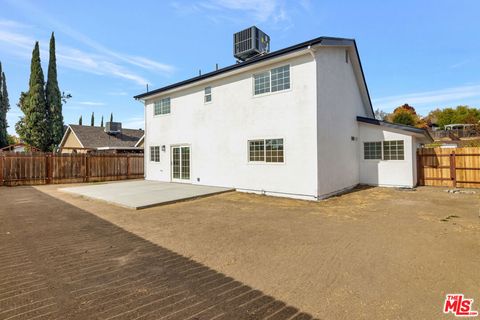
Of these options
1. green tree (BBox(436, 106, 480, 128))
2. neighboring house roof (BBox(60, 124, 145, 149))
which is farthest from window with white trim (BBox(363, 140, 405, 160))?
green tree (BBox(436, 106, 480, 128))

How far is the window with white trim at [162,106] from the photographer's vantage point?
1658 centimetres

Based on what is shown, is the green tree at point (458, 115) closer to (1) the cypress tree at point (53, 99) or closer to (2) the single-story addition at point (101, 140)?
(2) the single-story addition at point (101, 140)

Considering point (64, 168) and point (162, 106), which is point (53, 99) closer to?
point (64, 168)

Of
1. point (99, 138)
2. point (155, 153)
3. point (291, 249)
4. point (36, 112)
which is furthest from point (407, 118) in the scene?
point (36, 112)

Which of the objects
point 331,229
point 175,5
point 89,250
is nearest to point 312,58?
point 175,5

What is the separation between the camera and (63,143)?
31.2m

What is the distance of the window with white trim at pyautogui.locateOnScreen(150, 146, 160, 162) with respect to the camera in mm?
17125

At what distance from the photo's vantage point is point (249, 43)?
14562 mm

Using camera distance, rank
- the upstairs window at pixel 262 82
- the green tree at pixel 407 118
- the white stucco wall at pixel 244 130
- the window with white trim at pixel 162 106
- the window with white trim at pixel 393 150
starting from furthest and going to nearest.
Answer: the green tree at pixel 407 118 → the window with white trim at pixel 162 106 → the window with white trim at pixel 393 150 → the upstairs window at pixel 262 82 → the white stucco wall at pixel 244 130

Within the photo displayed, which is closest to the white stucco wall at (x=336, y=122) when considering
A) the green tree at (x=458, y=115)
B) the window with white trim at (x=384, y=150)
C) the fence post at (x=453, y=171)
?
the window with white trim at (x=384, y=150)

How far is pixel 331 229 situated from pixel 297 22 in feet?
32.9

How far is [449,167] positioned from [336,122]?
23.4 feet

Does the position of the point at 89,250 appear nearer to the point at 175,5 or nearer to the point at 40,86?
the point at 175,5

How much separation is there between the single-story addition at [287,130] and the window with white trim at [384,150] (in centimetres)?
4
